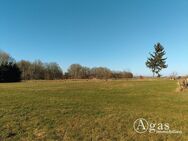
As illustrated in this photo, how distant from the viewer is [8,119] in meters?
9.29

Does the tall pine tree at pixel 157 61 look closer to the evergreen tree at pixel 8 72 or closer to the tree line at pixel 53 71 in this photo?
the tree line at pixel 53 71

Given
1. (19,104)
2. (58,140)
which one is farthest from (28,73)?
(58,140)

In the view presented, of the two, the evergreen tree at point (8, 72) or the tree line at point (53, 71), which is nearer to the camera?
the evergreen tree at point (8, 72)

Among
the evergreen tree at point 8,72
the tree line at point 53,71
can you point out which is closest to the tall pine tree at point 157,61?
the tree line at point 53,71

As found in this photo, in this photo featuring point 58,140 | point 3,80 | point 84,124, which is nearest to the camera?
point 58,140

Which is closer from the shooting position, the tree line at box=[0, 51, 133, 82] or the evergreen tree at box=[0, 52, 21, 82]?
the evergreen tree at box=[0, 52, 21, 82]

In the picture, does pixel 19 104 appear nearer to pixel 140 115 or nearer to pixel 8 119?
pixel 8 119

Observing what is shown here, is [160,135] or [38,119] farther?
[38,119]

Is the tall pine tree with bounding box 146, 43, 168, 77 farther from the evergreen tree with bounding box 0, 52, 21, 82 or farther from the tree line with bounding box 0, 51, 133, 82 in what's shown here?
the evergreen tree with bounding box 0, 52, 21, 82

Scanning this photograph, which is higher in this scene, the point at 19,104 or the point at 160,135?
the point at 19,104

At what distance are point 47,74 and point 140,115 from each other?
7456 centimetres

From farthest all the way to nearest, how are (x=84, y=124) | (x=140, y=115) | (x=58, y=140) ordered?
(x=140, y=115) < (x=84, y=124) < (x=58, y=140)

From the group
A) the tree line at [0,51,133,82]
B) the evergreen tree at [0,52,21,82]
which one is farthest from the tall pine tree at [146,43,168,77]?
the evergreen tree at [0,52,21,82]

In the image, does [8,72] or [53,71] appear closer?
[8,72]
